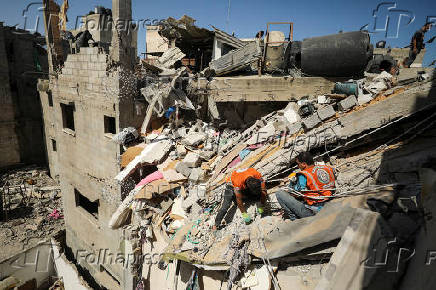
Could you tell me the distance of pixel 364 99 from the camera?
5.40 meters

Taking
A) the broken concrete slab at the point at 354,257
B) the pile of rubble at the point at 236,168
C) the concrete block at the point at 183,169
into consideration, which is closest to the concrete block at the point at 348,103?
the pile of rubble at the point at 236,168

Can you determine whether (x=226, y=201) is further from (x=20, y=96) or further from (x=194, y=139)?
(x=20, y=96)

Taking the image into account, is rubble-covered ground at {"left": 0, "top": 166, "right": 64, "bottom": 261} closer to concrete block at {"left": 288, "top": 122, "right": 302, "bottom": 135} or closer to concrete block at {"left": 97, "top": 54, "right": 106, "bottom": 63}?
concrete block at {"left": 97, "top": 54, "right": 106, "bottom": 63}

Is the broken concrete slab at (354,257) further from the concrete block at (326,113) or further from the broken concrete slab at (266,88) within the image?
the broken concrete slab at (266,88)

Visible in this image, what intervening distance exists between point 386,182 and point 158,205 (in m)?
5.28

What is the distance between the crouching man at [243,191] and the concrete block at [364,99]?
3017 mm

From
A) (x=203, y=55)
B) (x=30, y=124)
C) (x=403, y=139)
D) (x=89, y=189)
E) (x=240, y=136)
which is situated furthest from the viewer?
(x=30, y=124)

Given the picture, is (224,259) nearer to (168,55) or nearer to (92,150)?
(92,150)

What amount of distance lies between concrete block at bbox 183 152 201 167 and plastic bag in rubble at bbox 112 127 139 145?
2.02 m

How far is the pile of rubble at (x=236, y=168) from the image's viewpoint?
3737mm

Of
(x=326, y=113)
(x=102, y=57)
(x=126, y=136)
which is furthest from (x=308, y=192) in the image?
(x=102, y=57)

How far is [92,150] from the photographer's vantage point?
882cm

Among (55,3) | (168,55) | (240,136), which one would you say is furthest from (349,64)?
(55,3)

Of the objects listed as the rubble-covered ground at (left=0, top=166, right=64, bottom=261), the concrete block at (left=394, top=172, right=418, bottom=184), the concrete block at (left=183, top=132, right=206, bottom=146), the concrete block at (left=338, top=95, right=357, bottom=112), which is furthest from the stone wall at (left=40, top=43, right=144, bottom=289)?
the concrete block at (left=394, top=172, right=418, bottom=184)
